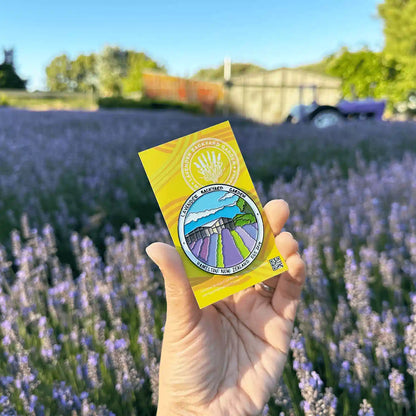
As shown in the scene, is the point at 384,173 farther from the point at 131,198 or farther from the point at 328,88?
the point at 328,88

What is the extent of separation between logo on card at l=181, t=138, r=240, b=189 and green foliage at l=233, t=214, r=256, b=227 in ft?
0.33

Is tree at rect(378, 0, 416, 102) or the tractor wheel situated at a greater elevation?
tree at rect(378, 0, 416, 102)

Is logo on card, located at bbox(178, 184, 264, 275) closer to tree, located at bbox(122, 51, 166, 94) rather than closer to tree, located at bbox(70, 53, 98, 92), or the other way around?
tree, located at bbox(122, 51, 166, 94)

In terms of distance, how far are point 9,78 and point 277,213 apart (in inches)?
1390

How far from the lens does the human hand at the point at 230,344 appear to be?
1122 mm

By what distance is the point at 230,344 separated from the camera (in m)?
1.29

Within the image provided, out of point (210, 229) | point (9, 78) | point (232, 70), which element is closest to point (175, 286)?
point (210, 229)

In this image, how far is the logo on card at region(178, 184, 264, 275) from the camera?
1.18 metres

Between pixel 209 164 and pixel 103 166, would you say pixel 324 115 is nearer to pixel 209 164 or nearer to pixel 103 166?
pixel 103 166

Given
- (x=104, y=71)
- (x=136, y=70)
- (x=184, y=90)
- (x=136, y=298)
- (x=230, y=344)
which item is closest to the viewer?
(x=230, y=344)

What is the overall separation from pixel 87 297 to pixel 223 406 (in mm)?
1023

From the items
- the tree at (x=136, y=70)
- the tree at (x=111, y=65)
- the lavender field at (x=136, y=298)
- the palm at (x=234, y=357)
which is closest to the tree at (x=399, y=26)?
the tree at (x=136, y=70)

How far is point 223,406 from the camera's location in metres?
1.20

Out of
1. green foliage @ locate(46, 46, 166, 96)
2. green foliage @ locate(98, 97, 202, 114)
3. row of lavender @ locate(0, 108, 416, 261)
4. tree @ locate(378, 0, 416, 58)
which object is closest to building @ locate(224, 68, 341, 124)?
green foliage @ locate(98, 97, 202, 114)
